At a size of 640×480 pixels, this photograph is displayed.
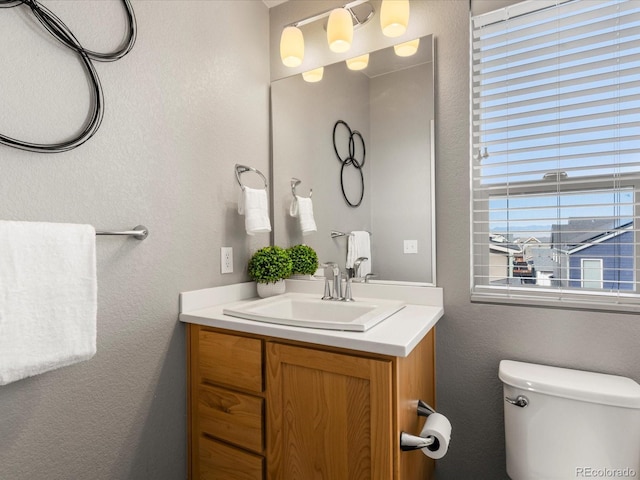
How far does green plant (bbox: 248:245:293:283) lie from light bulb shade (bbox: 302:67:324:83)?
2.83 feet

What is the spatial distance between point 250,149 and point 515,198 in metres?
1.20

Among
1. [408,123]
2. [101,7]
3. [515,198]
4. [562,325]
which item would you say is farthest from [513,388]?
[101,7]

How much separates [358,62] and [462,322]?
1230 mm

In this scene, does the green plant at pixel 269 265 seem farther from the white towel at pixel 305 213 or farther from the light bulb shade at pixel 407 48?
the light bulb shade at pixel 407 48

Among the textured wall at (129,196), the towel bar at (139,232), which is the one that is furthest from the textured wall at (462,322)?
the towel bar at (139,232)

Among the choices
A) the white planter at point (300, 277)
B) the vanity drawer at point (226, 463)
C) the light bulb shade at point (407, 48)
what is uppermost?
the light bulb shade at point (407, 48)

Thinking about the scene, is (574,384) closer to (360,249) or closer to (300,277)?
Answer: (360,249)

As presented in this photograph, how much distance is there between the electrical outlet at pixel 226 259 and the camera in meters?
1.60

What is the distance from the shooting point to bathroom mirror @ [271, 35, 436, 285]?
1484 millimetres

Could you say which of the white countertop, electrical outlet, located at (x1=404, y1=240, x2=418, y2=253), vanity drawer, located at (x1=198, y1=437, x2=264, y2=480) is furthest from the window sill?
vanity drawer, located at (x1=198, y1=437, x2=264, y2=480)

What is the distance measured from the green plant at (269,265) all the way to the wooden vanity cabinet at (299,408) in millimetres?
384

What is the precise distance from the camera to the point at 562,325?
4.09 feet

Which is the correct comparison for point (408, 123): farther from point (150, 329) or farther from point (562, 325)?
point (150, 329)

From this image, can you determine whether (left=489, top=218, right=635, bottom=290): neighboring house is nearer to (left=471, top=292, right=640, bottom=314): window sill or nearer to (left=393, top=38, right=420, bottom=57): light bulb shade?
(left=471, top=292, right=640, bottom=314): window sill
